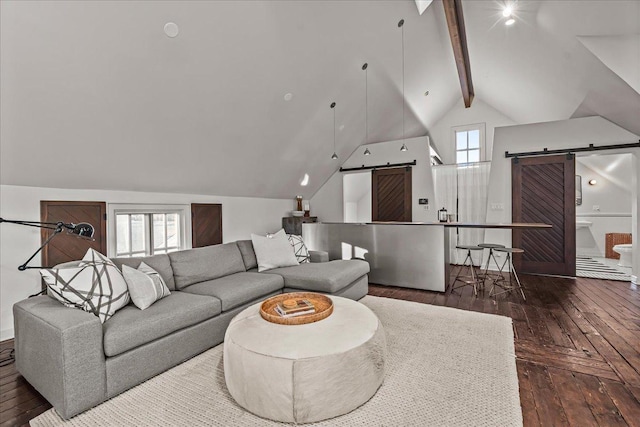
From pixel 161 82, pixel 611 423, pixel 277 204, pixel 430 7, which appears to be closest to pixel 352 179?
pixel 277 204

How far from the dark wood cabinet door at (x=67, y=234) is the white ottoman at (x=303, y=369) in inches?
103

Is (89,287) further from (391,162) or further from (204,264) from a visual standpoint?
(391,162)

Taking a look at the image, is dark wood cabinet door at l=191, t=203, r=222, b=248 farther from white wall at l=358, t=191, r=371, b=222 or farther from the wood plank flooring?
white wall at l=358, t=191, r=371, b=222

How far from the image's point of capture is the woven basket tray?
2.04m

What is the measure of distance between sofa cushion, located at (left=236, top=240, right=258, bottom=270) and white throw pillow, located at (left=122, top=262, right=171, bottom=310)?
1277 mm

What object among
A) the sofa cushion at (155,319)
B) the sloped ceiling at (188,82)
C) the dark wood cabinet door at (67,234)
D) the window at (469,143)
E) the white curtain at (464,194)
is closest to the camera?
the sofa cushion at (155,319)

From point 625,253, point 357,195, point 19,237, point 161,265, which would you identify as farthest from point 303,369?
point 357,195

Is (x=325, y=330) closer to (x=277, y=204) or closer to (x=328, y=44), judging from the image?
(x=328, y=44)

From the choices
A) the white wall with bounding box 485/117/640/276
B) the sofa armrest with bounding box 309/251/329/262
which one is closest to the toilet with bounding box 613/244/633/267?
the white wall with bounding box 485/117/640/276

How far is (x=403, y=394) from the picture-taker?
1.93 m

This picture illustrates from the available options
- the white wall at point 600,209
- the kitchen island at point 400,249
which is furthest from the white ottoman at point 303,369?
the white wall at point 600,209

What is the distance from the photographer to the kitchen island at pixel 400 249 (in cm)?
437

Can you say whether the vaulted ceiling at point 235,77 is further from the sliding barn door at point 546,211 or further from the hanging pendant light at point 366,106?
the sliding barn door at point 546,211

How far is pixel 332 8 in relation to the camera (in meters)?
3.27
